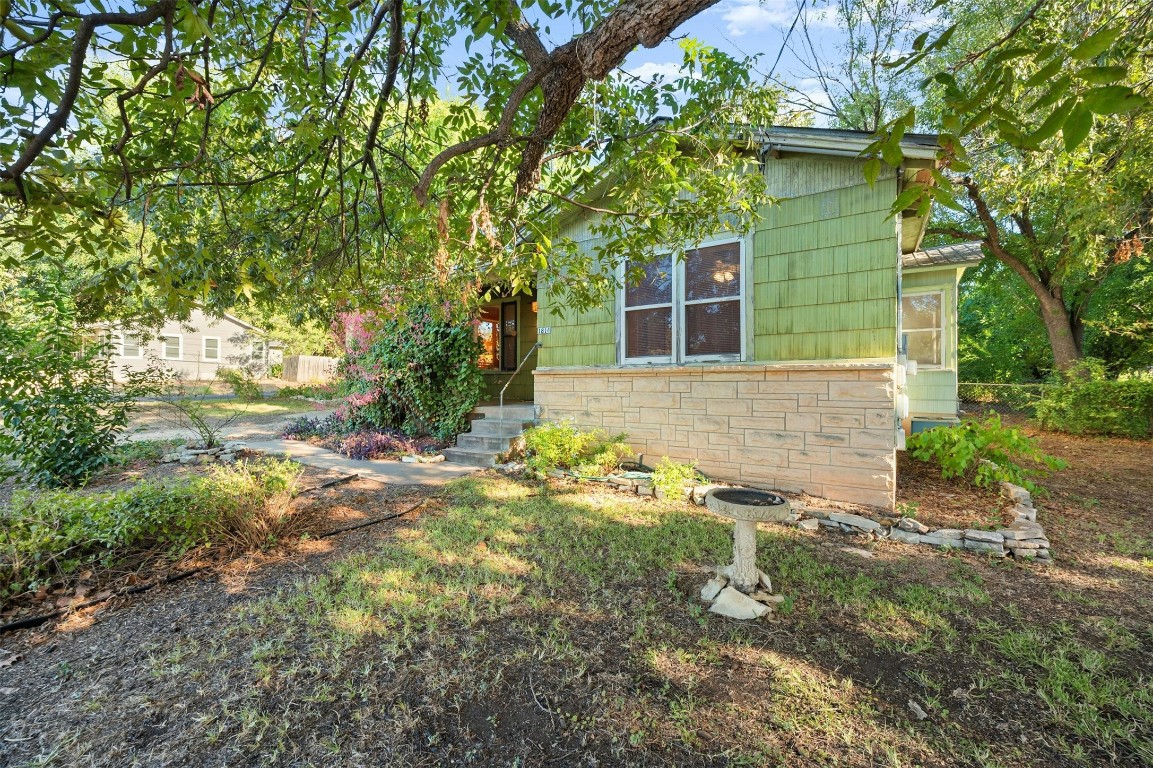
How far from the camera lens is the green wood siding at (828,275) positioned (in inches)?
189

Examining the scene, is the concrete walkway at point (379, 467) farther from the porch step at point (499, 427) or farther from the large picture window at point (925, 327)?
the large picture window at point (925, 327)

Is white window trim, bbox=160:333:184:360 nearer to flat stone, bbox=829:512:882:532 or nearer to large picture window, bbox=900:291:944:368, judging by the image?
flat stone, bbox=829:512:882:532

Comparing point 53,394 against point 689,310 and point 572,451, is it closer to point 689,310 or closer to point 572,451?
point 572,451

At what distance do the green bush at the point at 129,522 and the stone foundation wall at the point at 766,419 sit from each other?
3974mm

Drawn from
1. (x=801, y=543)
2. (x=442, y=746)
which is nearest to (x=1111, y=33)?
(x=442, y=746)

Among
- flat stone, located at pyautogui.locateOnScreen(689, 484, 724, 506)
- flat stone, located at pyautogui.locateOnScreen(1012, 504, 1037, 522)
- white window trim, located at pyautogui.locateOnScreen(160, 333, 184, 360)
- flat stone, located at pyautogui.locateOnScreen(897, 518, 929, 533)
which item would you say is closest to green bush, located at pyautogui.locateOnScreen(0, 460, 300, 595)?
flat stone, located at pyautogui.locateOnScreen(689, 484, 724, 506)

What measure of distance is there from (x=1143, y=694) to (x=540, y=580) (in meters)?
2.96

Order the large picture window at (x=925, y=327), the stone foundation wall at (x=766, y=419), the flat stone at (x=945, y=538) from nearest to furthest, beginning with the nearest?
the flat stone at (x=945, y=538) → the stone foundation wall at (x=766, y=419) → the large picture window at (x=925, y=327)

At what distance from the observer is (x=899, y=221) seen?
4.95 metres

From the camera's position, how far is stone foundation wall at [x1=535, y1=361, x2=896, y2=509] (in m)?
4.77

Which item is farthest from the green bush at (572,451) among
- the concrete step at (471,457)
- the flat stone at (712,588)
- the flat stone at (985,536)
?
the flat stone at (985,536)

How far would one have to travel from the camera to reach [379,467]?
22.3 ft

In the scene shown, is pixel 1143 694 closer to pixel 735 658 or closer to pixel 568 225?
pixel 735 658

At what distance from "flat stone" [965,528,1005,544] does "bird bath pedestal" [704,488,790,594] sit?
2167 millimetres
